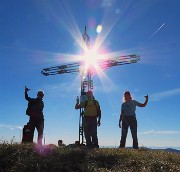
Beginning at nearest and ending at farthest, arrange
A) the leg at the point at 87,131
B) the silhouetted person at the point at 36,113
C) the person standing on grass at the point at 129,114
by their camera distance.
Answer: the leg at the point at 87,131
the silhouetted person at the point at 36,113
the person standing on grass at the point at 129,114

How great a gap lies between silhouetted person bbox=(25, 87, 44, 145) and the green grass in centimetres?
429

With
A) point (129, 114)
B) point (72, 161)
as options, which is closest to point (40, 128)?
point (129, 114)

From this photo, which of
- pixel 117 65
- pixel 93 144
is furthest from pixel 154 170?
pixel 117 65

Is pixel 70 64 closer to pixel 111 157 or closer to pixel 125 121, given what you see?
pixel 125 121

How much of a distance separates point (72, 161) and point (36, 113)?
571 centimetres

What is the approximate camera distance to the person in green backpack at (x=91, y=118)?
13.8 metres

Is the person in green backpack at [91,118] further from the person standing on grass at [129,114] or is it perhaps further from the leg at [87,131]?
the person standing on grass at [129,114]

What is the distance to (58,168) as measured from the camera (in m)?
8.03

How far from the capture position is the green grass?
8.00 m

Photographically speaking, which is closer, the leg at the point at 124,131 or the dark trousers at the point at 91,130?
the dark trousers at the point at 91,130

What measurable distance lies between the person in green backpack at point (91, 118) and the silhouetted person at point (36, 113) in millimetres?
1523

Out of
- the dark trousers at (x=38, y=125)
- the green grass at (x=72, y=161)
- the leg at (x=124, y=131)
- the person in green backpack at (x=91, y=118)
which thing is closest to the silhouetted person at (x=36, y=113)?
the dark trousers at (x=38, y=125)

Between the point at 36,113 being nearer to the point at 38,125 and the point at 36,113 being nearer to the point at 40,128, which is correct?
the point at 38,125

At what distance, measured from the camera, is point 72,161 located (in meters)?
8.56
